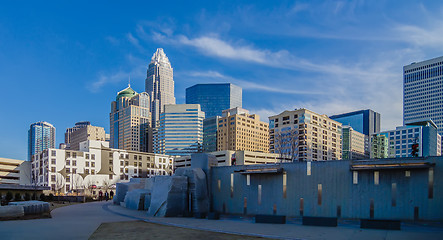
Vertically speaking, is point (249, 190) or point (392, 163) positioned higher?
point (392, 163)

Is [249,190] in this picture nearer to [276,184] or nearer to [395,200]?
[276,184]

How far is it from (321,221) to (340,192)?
4.04 metres

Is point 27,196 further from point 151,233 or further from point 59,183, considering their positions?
point 151,233

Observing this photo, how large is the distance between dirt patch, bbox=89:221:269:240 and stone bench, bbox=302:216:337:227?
6.98 m

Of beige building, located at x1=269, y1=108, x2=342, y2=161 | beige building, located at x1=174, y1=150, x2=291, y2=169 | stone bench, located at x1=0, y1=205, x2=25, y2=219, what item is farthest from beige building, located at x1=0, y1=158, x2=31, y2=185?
stone bench, located at x1=0, y1=205, x2=25, y2=219

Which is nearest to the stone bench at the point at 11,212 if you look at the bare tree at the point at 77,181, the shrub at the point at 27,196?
the shrub at the point at 27,196

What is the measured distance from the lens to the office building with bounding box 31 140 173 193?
417 ft

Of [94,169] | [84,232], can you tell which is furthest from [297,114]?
[84,232]

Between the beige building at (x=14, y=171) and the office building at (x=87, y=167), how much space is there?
315 cm

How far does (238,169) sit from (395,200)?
1423 cm

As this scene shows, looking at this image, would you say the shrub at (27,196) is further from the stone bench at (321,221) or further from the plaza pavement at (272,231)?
the stone bench at (321,221)

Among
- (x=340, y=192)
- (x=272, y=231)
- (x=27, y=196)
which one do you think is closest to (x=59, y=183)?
(x=27, y=196)

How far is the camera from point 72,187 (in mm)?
123125

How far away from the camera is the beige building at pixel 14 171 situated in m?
130
